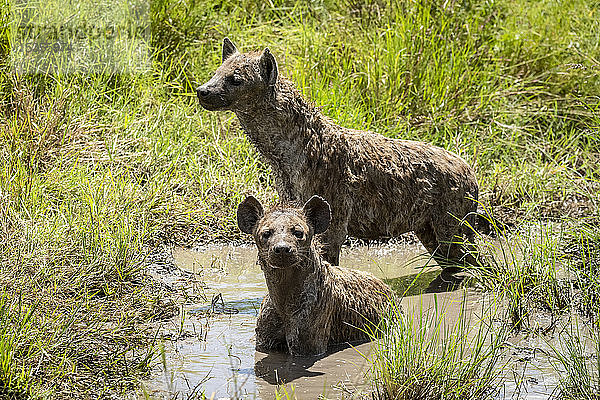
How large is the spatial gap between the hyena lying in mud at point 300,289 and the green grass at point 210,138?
2.63 feet

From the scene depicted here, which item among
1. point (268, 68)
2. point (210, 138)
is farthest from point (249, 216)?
point (210, 138)

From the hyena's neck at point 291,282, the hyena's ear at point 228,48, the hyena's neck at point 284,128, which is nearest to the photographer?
the hyena's neck at point 291,282

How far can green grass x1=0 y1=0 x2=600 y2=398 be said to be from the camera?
18.4ft

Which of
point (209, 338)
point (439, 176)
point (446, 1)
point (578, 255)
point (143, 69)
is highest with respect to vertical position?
point (446, 1)

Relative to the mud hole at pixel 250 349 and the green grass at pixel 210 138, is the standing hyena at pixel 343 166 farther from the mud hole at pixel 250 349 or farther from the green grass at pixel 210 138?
the green grass at pixel 210 138

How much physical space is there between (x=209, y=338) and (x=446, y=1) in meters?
5.53

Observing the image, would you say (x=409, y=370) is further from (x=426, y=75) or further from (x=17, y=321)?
(x=426, y=75)

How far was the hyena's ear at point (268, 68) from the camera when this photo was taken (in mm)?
6285

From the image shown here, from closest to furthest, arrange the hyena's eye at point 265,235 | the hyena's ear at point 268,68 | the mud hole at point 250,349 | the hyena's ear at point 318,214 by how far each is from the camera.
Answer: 1. the mud hole at point 250,349
2. the hyena's eye at point 265,235
3. the hyena's ear at point 318,214
4. the hyena's ear at point 268,68

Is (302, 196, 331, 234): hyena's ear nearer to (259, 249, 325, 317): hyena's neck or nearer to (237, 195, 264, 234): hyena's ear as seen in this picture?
(259, 249, 325, 317): hyena's neck

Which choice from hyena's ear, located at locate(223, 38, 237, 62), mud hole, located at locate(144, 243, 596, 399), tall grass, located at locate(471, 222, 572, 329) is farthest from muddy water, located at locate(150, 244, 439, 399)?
hyena's ear, located at locate(223, 38, 237, 62)

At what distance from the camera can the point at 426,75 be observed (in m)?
9.56

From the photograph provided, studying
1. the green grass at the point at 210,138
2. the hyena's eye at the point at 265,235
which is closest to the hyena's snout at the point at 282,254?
the hyena's eye at the point at 265,235

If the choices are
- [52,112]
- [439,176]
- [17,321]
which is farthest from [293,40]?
[17,321]
